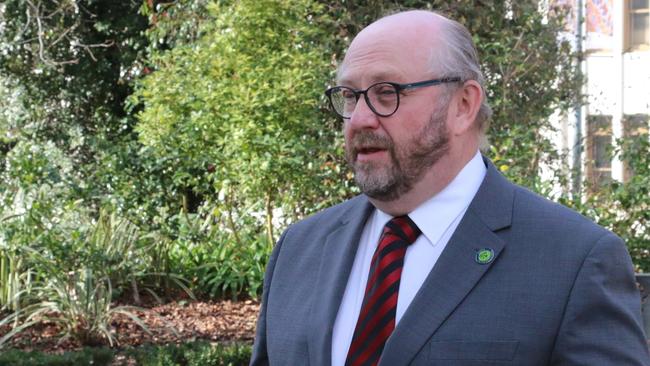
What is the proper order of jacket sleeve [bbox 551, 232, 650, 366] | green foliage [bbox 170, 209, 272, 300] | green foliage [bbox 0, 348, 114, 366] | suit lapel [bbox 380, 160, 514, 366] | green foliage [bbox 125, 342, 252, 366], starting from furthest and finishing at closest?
green foliage [bbox 170, 209, 272, 300], green foliage [bbox 0, 348, 114, 366], green foliage [bbox 125, 342, 252, 366], suit lapel [bbox 380, 160, 514, 366], jacket sleeve [bbox 551, 232, 650, 366]

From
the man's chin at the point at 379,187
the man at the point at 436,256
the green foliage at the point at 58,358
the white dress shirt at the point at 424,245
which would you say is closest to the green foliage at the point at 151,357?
the green foliage at the point at 58,358

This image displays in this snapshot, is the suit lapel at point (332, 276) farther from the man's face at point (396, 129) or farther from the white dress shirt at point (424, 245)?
the man's face at point (396, 129)

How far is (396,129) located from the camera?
2498mm

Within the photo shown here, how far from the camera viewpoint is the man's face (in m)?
2.50

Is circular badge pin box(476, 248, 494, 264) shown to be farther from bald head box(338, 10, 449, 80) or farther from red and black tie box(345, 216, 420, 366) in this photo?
bald head box(338, 10, 449, 80)

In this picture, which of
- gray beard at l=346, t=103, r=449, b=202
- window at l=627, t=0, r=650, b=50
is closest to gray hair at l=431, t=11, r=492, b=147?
gray beard at l=346, t=103, r=449, b=202

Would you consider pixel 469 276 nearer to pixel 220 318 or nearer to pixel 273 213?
pixel 220 318

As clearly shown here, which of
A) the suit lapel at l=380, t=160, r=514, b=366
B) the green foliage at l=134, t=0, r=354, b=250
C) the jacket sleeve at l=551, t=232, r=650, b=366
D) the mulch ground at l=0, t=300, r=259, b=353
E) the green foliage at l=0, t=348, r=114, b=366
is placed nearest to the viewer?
the jacket sleeve at l=551, t=232, r=650, b=366

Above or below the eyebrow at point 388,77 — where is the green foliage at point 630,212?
below

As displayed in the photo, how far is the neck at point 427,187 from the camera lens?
254 centimetres

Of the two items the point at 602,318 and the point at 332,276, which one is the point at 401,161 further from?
the point at 602,318

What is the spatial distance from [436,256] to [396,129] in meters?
0.32

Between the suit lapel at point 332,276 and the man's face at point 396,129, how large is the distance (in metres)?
0.21

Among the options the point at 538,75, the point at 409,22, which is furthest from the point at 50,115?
the point at 409,22
